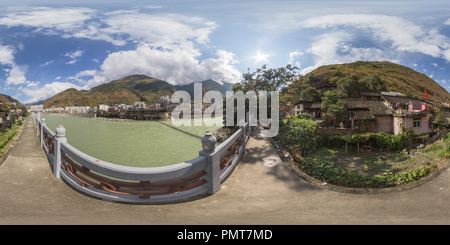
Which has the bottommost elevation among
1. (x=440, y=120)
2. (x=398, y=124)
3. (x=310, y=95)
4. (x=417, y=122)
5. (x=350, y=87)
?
(x=398, y=124)

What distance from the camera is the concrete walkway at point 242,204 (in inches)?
125

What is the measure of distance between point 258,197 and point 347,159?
9.30m

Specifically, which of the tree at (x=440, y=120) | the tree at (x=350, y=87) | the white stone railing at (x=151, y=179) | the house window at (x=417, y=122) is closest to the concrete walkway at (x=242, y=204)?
the white stone railing at (x=151, y=179)

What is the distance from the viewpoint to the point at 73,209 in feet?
11.4

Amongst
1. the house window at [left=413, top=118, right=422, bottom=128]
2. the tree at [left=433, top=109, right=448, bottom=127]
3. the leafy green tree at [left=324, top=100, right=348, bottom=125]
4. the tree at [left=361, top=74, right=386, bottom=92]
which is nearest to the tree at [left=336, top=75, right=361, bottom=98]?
the tree at [left=361, top=74, right=386, bottom=92]

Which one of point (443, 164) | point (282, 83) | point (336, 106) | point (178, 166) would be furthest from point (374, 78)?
point (178, 166)

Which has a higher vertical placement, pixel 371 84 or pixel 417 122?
pixel 371 84

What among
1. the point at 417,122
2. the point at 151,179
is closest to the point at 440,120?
the point at 417,122

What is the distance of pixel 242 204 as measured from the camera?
3.73m

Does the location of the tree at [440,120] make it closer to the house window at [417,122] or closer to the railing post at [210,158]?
the house window at [417,122]

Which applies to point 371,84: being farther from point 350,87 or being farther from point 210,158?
point 210,158

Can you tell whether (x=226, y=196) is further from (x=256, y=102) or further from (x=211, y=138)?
(x=256, y=102)

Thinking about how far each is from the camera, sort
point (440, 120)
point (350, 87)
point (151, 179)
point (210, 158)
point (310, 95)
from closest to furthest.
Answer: point (151, 179) < point (210, 158) < point (440, 120) < point (310, 95) < point (350, 87)

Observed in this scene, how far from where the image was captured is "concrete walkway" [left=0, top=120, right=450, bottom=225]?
3184 millimetres
